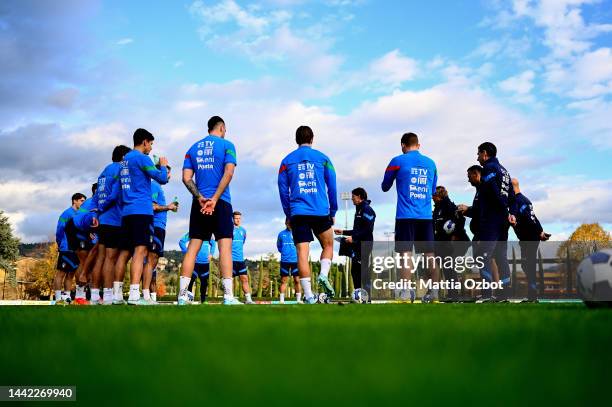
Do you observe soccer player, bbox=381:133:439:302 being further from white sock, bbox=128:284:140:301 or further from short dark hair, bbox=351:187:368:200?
white sock, bbox=128:284:140:301

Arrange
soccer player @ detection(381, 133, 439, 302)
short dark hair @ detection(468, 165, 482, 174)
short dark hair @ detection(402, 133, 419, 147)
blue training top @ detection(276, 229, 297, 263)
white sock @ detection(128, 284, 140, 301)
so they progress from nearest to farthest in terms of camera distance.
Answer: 1. white sock @ detection(128, 284, 140, 301)
2. soccer player @ detection(381, 133, 439, 302)
3. short dark hair @ detection(402, 133, 419, 147)
4. short dark hair @ detection(468, 165, 482, 174)
5. blue training top @ detection(276, 229, 297, 263)

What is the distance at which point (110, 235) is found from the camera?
934cm

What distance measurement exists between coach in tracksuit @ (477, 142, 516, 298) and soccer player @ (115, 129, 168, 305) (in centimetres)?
540

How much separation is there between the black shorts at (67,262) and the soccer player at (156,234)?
2070mm

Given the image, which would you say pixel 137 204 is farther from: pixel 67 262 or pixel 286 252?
Answer: pixel 286 252

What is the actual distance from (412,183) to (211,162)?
3.60 meters

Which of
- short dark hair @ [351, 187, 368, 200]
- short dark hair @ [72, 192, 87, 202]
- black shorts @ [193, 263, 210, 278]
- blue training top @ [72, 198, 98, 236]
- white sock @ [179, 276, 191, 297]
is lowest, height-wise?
white sock @ [179, 276, 191, 297]

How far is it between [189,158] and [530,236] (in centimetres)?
715

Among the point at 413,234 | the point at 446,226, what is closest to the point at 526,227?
the point at 446,226

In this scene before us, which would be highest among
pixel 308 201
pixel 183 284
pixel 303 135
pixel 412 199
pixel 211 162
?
pixel 303 135

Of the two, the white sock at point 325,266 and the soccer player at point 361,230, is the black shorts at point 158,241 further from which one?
the white sock at point 325,266

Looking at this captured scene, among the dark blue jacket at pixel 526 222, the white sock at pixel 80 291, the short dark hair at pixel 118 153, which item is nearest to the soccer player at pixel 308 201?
the short dark hair at pixel 118 153

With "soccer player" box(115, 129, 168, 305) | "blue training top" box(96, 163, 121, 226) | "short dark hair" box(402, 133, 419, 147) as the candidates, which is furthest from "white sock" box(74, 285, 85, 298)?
"short dark hair" box(402, 133, 419, 147)

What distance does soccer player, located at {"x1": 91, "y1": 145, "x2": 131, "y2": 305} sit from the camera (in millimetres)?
9180
